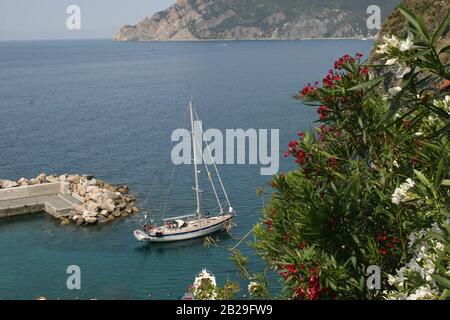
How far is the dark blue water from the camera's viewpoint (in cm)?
3750

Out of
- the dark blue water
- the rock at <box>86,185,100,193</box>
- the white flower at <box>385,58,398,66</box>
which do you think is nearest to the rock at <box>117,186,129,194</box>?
the dark blue water

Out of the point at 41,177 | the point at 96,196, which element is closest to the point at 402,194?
the point at 96,196

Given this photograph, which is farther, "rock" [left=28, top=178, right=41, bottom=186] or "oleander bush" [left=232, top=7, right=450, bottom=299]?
"rock" [left=28, top=178, right=41, bottom=186]

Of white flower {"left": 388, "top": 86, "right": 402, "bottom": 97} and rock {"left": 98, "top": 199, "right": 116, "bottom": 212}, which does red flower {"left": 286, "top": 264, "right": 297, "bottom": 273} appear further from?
rock {"left": 98, "top": 199, "right": 116, "bottom": 212}

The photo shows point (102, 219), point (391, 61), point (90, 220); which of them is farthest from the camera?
point (102, 219)

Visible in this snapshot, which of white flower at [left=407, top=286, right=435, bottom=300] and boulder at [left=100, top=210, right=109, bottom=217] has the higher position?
white flower at [left=407, top=286, right=435, bottom=300]

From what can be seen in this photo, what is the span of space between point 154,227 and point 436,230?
127 feet

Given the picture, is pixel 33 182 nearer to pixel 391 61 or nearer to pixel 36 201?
pixel 36 201

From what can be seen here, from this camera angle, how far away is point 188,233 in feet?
145

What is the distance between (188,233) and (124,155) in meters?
28.4

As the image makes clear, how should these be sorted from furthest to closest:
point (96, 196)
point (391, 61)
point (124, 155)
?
point (124, 155) < point (96, 196) < point (391, 61)

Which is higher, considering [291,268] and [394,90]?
[394,90]

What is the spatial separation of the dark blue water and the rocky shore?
3.94ft
